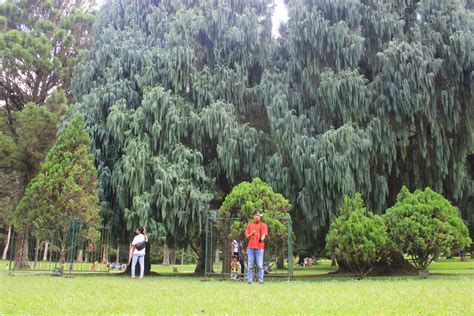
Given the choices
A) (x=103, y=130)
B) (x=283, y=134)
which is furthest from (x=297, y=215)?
(x=103, y=130)

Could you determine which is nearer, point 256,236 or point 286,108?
point 256,236

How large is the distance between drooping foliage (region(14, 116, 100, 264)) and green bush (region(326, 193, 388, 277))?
21.6 ft

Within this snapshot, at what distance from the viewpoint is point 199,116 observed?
13.9m

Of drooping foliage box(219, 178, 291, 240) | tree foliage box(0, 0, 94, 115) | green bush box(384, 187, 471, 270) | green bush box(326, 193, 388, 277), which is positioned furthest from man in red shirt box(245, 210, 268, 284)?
tree foliage box(0, 0, 94, 115)

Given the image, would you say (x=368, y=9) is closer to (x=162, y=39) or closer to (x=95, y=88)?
(x=162, y=39)

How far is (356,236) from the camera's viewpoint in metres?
11.3

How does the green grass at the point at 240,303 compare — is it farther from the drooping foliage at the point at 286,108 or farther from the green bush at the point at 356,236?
the drooping foliage at the point at 286,108

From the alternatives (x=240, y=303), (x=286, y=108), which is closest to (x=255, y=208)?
(x=286, y=108)

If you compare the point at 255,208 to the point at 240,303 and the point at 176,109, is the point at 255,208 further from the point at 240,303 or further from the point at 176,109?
the point at 240,303

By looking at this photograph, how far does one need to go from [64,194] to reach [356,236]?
7817mm

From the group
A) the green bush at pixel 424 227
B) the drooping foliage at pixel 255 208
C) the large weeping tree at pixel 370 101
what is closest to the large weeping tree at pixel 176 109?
the large weeping tree at pixel 370 101

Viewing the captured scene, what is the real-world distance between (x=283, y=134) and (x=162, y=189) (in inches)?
148

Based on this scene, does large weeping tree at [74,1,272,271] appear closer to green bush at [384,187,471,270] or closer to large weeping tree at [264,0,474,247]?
large weeping tree at [264,0,474,247]

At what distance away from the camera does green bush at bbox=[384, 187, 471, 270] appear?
11289 millimetres
